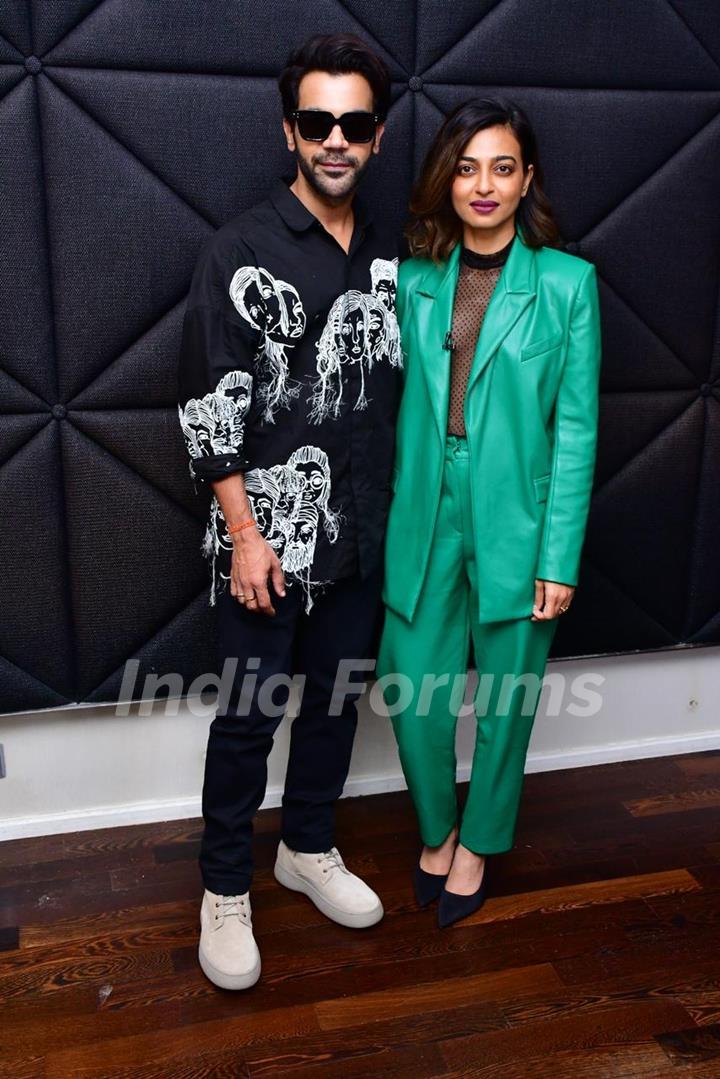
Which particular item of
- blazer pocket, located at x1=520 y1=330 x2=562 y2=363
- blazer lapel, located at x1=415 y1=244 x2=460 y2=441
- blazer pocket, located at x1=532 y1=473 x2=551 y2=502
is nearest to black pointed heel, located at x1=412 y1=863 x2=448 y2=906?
blazer pocket, located at x1=532 y1=473 x2=551 y2=502

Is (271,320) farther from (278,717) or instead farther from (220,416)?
(278,717)

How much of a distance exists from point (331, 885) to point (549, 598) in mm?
742

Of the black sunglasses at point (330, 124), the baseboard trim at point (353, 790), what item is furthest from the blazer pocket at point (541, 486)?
the baseboard trim at point (353, 790)

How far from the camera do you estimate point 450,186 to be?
78.2 inches

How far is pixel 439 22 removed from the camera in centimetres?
217

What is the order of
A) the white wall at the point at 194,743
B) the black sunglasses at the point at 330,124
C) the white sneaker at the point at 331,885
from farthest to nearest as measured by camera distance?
1. the white wall at the point at 194,743
2. the white sneaker at the point at 331,885
3. the black sunglasses at the point at 330,124

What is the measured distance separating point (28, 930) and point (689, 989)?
1.28m

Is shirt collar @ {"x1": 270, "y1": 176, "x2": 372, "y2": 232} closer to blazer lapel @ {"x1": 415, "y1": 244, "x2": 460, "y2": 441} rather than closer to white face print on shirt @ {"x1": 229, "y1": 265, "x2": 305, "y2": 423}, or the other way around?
white face print on shirt @ {"x1": 229, "y1": 265, "x2": 305, "y2": 423}

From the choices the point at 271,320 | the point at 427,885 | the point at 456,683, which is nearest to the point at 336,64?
the point at 271,320

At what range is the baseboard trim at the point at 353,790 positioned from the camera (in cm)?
246

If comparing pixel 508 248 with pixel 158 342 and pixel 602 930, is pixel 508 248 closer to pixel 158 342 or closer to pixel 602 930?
pixel 158 342

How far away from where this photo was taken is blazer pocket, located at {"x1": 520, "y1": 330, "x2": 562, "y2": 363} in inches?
77.6

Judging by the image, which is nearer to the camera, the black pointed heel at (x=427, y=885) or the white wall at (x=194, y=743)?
the black pointed heel at (x=427, y=885)

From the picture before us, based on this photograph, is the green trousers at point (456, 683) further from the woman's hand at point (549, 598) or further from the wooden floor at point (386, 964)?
the wooden floor at point (386, 964)
